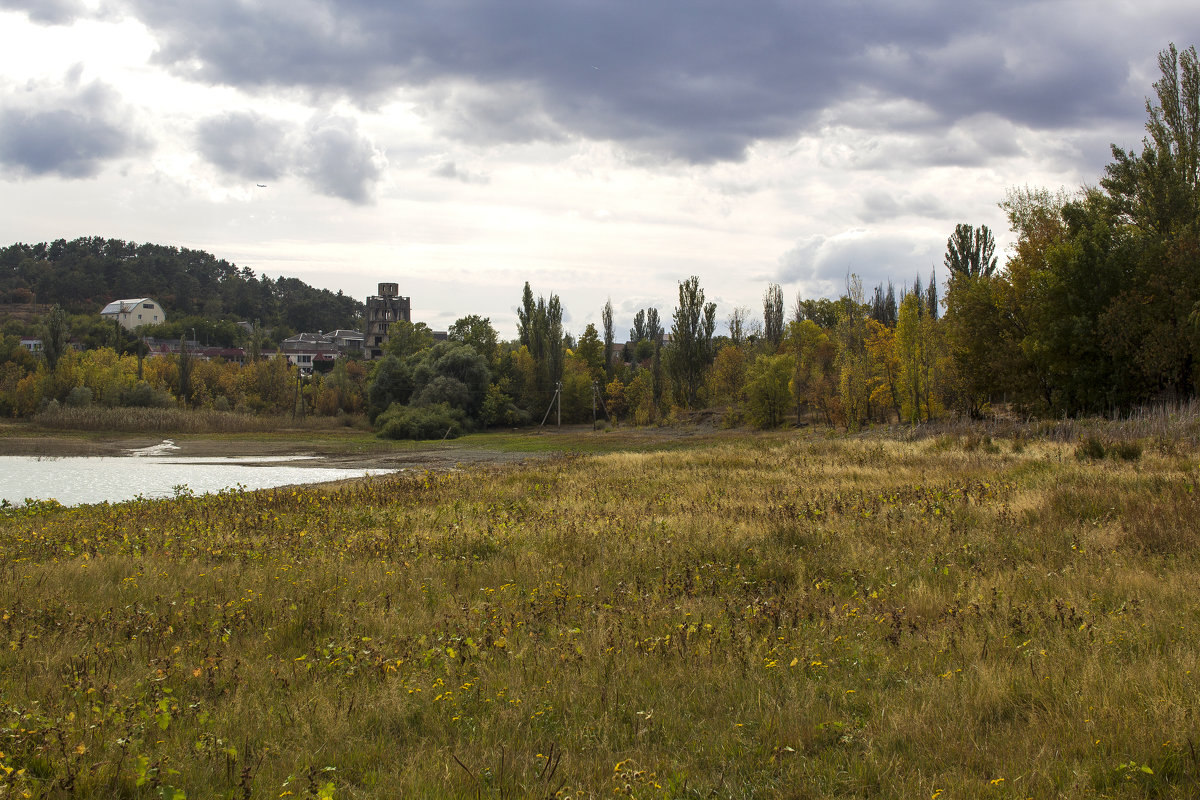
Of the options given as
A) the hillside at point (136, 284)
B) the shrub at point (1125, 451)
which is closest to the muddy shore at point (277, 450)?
the shrub at point (1125, 451)

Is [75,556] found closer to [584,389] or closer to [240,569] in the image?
[240,569]

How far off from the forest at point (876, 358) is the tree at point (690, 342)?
0.14 m

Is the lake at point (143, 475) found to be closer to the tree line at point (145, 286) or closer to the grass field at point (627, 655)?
the grass field at point (627, 655)

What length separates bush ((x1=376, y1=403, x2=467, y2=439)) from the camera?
67250 mm

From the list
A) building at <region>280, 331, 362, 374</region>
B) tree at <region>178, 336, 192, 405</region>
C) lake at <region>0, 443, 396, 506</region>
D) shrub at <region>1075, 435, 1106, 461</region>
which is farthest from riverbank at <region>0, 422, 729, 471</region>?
building at <region>280, 331, 362, 374</region>

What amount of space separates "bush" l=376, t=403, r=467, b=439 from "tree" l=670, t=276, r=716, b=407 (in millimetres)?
21507

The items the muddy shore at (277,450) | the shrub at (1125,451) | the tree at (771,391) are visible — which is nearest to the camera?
the shrub at (1125,451)

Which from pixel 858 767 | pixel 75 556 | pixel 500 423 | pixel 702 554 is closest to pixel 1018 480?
pixel 702 554

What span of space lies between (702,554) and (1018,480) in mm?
10007

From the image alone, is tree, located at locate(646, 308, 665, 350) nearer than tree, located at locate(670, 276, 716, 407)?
No

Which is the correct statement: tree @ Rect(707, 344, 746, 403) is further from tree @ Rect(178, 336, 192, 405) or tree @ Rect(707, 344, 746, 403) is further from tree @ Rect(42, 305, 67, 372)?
tree @ Rect(42, 305, 67, 372)

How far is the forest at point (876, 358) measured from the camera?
3509cm

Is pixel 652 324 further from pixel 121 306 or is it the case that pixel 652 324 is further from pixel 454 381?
pixel 121 306

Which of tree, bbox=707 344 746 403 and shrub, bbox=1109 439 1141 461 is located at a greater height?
tree, bbox=707 344 746 403
